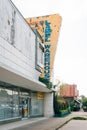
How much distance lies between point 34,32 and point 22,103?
665 cm

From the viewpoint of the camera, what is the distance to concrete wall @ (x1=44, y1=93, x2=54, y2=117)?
31844 millimetres

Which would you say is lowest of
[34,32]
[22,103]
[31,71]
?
[22,103]

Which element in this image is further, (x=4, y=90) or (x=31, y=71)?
(x=31, y=71)

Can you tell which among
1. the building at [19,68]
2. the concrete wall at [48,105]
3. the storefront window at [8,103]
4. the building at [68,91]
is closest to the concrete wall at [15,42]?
the building at [19,68]

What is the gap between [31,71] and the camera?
85.5ft

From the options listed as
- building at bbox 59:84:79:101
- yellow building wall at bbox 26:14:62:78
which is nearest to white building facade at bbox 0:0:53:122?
yellow building wall at bbox 26:14:62:78

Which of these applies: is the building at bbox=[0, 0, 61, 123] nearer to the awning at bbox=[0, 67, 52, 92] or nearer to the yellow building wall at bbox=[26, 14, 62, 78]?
the awning at bbox=[0, 67, 52, 92]

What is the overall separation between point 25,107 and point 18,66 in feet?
20.7

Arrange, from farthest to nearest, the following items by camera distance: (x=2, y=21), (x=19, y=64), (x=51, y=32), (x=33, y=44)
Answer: (x=51, y=32) → (x=33, y=44) → (x=19, y=64) → (x=2, y=21)

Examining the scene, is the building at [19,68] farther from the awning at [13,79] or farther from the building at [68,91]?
the building at [68,91]

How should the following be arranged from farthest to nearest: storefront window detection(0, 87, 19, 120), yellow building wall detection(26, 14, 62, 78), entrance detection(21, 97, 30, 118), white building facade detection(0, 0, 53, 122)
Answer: yellow building wall detection(26, 14, 62, 78), entrance detection(21, 97, 30, 118), storefront window detection(0, 87, 19, 120), white building facade detection(0, 0, 53, 122)

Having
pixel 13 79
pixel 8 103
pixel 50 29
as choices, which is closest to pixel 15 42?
pixel 13 79

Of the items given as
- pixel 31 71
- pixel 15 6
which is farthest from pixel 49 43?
pixel 15 6

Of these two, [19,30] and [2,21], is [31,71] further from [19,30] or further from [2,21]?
[2,21]
